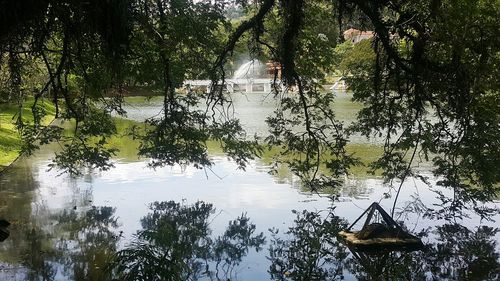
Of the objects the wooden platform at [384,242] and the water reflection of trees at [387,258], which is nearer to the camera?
the water reflection of trees at [387,258]

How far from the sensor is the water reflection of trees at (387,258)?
17.2 feet

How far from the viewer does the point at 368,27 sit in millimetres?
4910

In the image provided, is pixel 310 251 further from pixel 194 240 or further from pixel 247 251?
pixel 194 240

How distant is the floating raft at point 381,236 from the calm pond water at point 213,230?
0.33 feet

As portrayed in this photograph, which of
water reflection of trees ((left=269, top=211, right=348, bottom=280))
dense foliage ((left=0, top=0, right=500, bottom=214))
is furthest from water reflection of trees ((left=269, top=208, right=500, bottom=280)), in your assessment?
dense foliage ((left=0, top=0, right=500, bottom=214))

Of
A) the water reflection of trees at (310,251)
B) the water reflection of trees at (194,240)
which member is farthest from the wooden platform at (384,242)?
the water reflection of trees at (194,240)

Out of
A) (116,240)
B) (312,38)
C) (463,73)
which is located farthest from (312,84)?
(116,240)

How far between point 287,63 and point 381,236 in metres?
2.34

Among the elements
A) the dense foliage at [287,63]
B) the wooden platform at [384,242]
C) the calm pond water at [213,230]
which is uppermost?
the dense foliage at [287,63]

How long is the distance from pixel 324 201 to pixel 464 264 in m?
2.55

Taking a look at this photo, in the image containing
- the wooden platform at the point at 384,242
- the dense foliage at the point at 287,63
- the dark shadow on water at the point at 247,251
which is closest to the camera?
the dense foliage at the point at 287,63

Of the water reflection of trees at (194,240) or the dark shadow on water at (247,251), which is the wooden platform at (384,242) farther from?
the water reflection of trees at (194,240)

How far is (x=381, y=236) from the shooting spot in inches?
227

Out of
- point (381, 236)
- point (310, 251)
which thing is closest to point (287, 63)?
point (310, 251)
